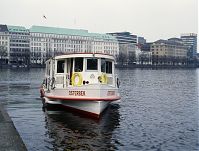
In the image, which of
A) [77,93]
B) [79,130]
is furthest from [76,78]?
[79,130]

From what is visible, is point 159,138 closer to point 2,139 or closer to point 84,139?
point 84,139

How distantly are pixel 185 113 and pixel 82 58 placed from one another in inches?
344

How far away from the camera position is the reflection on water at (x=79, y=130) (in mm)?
17031

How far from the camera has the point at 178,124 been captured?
889 inches

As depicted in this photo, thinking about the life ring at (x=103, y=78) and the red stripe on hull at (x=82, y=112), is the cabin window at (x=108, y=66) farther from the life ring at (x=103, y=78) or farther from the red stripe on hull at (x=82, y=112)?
the red stripe on hull at (x=82, y=112)

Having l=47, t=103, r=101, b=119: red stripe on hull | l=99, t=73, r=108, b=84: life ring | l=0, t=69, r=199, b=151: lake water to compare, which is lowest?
l=0, t=69, r=199, b=151: lake water

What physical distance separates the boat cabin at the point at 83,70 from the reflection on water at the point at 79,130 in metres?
2.27

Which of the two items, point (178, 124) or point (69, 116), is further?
point (69, 116)

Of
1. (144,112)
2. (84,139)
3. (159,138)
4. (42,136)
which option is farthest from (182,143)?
(144,112)

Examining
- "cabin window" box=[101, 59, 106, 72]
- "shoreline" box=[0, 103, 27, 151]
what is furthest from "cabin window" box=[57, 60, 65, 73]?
"shoreline" box=[0, 103, 27, 151]

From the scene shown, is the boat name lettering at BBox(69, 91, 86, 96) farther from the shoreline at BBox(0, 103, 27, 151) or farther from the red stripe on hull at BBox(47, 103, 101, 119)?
the shoreline at BBox(0, 103, 27, 151)

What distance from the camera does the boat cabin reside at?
25.3 m

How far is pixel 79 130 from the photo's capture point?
66.6ft

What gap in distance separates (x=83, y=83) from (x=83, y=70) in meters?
1.02
